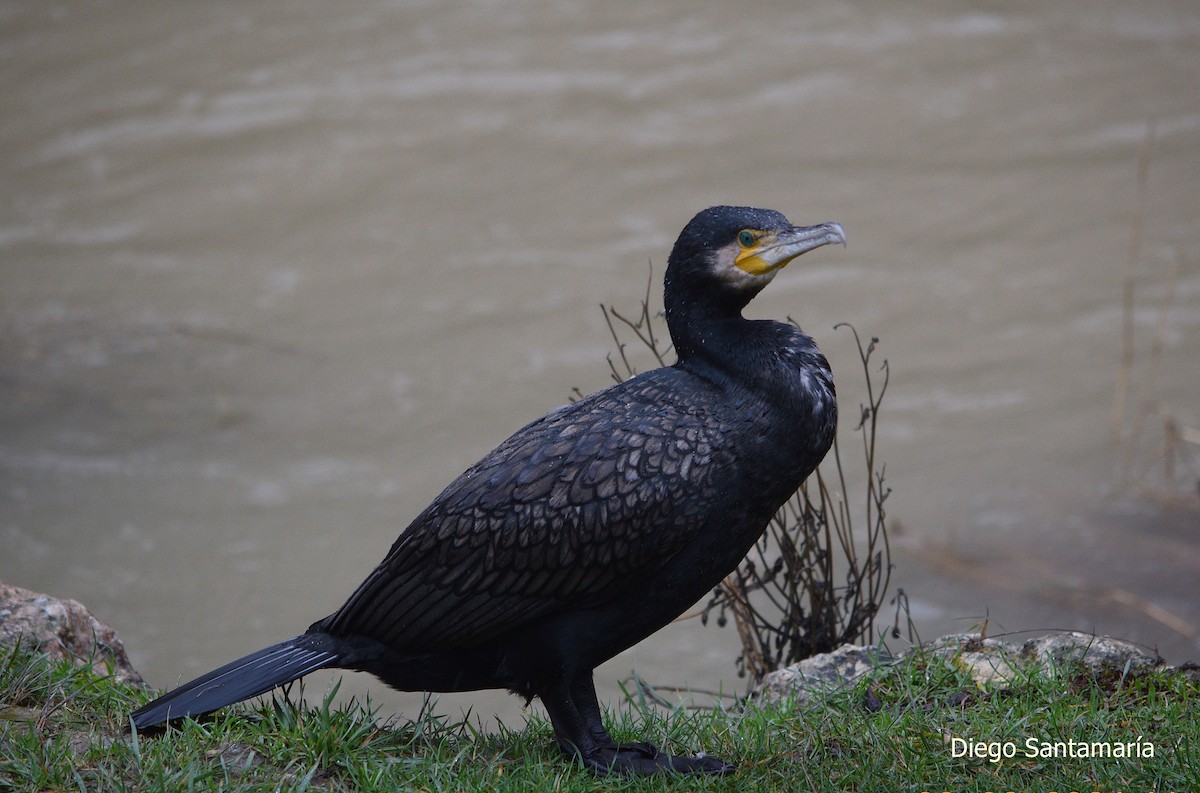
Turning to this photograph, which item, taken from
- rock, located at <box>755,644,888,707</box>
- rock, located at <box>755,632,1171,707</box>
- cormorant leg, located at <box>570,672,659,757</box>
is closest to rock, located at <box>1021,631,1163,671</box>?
rock, located at <box>755,632,1171,707</box>

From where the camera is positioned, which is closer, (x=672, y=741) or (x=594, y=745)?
(x=594, y=745)

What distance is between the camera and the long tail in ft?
11.7

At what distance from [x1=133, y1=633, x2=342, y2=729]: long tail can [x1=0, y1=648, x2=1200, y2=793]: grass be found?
0.05 metres

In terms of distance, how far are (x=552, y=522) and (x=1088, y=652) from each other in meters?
1.77

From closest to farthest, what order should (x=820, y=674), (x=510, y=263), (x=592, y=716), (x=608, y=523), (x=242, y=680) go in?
(x=608, y=523), (x=242, y=680), (x=592, y=716), (x=820, y=674), (x=510, y=263)

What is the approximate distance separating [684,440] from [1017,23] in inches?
396

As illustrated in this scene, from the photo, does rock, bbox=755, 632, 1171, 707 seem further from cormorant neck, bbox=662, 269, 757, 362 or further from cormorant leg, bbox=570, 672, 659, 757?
cormorant neck, bbox=662, 269, 757, 362

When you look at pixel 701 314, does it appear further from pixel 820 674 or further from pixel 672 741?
pixel 820 674

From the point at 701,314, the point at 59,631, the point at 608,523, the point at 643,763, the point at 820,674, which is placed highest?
the point at 701,314

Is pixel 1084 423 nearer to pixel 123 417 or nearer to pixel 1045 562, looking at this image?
pixel 1045 562

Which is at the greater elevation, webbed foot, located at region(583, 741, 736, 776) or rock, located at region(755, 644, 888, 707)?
webbed foot, located at region(583, 741, 736, 776)

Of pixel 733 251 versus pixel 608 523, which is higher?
pixel 733 251

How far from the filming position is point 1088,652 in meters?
4.18

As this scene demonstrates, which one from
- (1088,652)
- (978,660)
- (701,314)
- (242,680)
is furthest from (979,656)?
(242,680)
